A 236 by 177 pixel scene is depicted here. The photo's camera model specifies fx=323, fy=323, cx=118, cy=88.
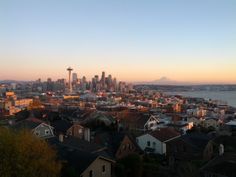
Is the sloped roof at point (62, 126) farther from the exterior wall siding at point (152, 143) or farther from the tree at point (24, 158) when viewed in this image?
the tree at point (24, 158)

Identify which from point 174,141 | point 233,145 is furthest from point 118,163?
point 233,145

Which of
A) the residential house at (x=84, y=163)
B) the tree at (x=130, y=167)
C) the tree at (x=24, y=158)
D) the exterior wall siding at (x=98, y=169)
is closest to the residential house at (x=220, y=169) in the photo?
the tree at (x=130, y=167)

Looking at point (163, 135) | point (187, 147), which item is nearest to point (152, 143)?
point (163, 135)

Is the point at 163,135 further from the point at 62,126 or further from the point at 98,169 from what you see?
the point at 98,169

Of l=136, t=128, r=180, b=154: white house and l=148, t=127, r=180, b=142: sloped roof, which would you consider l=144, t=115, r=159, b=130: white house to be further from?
l=136, t=128, r=180, b=154: white house

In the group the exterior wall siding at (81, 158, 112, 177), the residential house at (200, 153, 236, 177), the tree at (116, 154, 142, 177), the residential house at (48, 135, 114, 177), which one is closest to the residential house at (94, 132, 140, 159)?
the tree at (116, 154, 142, 177)

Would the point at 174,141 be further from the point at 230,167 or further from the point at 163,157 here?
the point at 230,167
